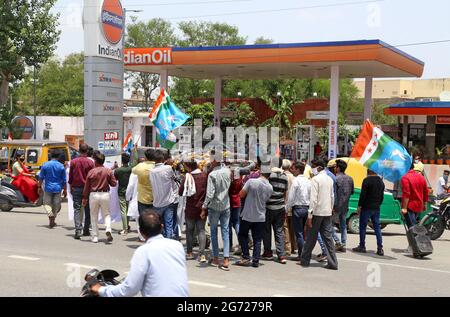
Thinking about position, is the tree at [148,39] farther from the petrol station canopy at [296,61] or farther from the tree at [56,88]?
the petrol station canopy at [296,61]

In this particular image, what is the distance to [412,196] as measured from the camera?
11.4 metres

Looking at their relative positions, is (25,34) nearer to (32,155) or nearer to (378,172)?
(32,155)

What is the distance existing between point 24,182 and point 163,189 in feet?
23.1

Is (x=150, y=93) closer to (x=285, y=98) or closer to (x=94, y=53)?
(x=285, y=98)

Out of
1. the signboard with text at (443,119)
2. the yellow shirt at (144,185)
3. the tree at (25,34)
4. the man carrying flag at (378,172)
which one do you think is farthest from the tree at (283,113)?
the yellow shirt at (144,185)

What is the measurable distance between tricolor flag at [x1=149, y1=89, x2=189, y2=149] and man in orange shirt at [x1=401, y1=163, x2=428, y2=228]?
5.75 meters

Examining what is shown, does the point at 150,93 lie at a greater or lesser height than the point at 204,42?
lesser

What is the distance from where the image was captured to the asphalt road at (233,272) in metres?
7.84

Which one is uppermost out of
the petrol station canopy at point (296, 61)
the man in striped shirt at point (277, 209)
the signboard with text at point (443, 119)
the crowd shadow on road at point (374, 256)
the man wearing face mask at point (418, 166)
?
the petrol station canopy at point (296, 61)

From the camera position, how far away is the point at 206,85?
61.6m

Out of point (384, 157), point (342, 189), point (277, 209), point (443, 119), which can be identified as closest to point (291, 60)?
point (443, 119)

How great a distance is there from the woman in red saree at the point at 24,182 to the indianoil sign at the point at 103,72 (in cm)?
380

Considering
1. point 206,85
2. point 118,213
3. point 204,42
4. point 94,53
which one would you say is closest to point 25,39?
point 94,53
